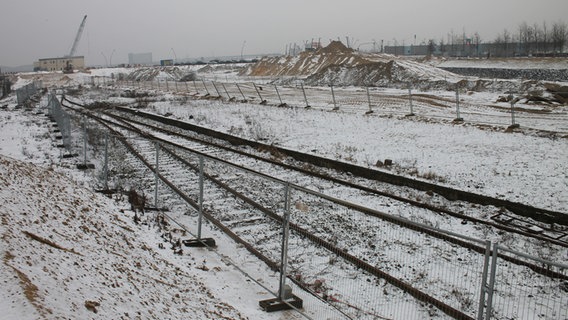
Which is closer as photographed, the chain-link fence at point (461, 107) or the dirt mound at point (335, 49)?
the chain-link fence at point (461, 107)

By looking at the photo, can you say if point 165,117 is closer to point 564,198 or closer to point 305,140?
point 305,140

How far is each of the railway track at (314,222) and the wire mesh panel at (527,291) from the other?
13 cm

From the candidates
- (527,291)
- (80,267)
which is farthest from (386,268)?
(80,267)

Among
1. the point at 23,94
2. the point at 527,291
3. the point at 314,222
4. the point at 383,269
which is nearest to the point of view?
the point at 527,291

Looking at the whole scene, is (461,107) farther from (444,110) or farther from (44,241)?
(44,241)

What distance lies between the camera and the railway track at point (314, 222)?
8117 mm

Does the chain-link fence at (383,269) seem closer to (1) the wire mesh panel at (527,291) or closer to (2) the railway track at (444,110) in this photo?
(1) the wire mesh panel at (527,291)

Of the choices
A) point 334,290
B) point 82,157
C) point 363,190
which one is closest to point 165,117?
point 82,157

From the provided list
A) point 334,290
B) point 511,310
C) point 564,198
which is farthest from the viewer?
point 564,198

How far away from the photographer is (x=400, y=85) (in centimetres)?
4634

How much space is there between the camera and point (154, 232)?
33.9 ft

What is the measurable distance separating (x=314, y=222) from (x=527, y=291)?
436 cm

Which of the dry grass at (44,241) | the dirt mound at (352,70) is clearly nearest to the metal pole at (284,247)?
the dry grass at (44,241)

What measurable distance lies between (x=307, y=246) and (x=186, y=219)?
374 centimetres
